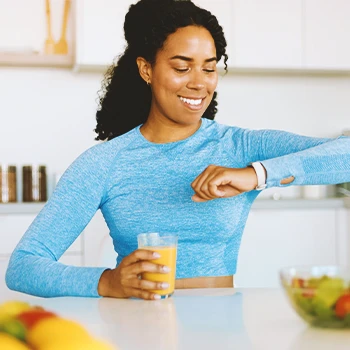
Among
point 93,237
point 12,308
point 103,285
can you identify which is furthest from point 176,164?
point 93,237

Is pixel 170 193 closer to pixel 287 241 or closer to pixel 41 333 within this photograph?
pixel 41 333

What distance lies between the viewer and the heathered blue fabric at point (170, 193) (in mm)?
1592

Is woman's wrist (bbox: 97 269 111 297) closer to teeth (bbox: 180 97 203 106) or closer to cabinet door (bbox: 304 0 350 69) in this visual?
teeth (bbox: 180 97 203 106)

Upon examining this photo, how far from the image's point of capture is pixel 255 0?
370cm

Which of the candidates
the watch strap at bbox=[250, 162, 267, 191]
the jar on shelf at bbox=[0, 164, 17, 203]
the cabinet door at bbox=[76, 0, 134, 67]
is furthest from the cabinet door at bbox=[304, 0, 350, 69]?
the watch strap at bbox=[250, 162, 267, 191]

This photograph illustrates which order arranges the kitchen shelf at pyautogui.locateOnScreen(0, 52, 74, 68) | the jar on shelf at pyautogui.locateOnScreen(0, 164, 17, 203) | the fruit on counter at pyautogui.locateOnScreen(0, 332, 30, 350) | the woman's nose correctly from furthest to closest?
the kitchen shelf at pyautogui.locateOnScreen(0, 52, 74, 68), the jar on shelf at pyautogui.locateOnScreen(0, 164, 17, 203), the woman's nose, the fruit on counter at pyautogui.locateOnScreen(0, 332, 30, 350)

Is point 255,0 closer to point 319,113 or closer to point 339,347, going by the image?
point 319,113

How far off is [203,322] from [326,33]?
3008 millimetres

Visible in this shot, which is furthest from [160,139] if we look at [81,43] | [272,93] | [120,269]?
[272,93]

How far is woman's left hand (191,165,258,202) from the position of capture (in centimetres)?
138

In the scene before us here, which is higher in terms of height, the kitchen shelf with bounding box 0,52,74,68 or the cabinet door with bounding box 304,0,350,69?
the cabinet door with bounding box 304,0,350,69

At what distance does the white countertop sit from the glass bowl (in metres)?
0.02

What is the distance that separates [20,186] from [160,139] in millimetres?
2090

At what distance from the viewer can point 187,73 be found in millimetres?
1725
